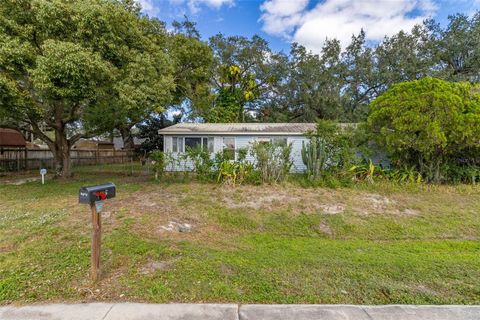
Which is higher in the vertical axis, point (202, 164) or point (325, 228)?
point (202, 164)

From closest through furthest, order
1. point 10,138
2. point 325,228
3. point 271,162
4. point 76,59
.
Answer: point 325,228 → point 76,59 → point 271,162 → point 10,138

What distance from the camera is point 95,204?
9.75ft

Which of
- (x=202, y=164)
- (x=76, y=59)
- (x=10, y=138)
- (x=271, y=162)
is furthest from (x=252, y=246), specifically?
(x=10, y=138)

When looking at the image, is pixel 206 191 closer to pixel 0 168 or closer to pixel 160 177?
pixel 160 177

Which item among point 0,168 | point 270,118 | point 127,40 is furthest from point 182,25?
point 0,168

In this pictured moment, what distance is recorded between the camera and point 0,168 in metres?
12.3

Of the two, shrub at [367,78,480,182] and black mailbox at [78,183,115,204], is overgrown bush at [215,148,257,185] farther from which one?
black mailbox at [78,183,115,204]

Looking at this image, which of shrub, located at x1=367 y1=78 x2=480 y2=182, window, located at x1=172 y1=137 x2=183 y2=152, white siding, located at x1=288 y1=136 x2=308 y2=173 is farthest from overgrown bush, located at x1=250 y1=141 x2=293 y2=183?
window, located at x1=172 y1=137 x2=183 y2=152

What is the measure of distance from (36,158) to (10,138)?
3.48 metres

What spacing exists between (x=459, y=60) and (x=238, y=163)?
18145 mm

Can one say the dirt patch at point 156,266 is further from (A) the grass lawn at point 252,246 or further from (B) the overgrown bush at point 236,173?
(B) the overgrown bush at point 236,173

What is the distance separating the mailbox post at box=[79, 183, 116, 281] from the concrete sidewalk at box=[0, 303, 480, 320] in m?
0.52

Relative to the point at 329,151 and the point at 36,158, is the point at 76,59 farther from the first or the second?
the point at 36,158

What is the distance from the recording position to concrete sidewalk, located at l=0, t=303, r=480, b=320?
2395mm
